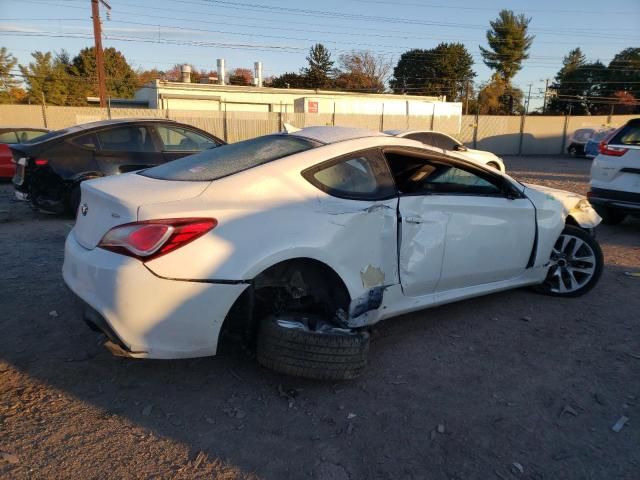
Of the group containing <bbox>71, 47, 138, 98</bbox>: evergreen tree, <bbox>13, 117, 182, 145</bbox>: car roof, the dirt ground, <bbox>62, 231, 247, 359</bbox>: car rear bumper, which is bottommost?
the dirt ground

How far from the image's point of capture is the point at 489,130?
3006 centimetres

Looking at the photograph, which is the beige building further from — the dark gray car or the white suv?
the white suv

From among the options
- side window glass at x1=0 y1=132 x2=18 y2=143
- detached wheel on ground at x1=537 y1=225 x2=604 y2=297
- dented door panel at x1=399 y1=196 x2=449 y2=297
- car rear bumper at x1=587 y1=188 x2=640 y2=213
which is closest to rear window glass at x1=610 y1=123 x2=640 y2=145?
car rear bumper at x1=587 y1=188 x2=640 y2=213

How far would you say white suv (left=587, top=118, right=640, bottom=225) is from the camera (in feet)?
21.1

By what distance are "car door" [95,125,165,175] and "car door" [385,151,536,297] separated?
4785 millimetres

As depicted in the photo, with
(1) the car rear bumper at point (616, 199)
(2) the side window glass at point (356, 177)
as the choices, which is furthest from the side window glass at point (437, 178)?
(1) the car rear bumper at point (616, 199)

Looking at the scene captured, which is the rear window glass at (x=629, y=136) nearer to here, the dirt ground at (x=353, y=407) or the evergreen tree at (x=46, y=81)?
the dirt ground at (x=353, y=407)

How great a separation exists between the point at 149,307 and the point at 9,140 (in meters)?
11.7

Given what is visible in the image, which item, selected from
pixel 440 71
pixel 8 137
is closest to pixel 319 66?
pixel 440 71

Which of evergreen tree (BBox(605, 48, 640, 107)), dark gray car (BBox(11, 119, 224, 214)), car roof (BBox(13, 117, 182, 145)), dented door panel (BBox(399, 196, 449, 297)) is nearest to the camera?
dented door panel (BBox(399, 196, 449, 297))

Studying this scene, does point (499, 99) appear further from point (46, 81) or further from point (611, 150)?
point (611, 150)

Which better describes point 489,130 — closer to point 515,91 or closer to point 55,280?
point 55,280

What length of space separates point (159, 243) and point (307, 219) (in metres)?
0.82

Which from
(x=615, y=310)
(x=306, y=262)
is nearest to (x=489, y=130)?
(x=615, y=310)
